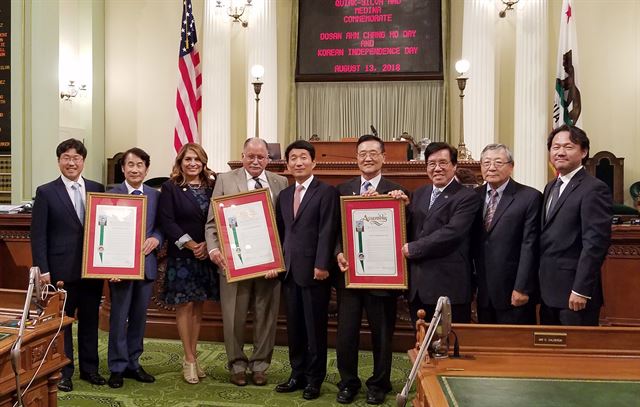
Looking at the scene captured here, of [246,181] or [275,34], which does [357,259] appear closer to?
[246,181]

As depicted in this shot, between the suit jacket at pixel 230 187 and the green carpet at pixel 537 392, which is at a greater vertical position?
the suit jacket at pixel 230 187

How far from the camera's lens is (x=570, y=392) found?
6.72 feet

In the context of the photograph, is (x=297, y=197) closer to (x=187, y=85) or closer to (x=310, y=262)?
(x=310, y=262)

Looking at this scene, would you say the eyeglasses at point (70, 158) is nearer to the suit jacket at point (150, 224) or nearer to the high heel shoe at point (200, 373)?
the suit jacket at point (150, 224)

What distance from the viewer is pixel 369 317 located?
3613 millimetres

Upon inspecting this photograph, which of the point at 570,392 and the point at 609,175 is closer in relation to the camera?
the point at 570,392

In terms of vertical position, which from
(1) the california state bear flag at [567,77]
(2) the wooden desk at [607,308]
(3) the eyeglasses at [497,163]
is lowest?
(2) the wooden desk at [607,308]

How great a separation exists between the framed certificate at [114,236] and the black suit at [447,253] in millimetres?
1789

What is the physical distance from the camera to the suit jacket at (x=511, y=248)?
312cm

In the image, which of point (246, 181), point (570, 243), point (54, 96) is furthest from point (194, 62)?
point (570, 243)

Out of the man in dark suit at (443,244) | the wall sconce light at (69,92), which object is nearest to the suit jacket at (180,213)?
the man in dark suit at (443,244)

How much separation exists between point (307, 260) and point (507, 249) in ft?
3.96

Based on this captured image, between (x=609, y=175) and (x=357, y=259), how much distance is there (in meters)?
7.10

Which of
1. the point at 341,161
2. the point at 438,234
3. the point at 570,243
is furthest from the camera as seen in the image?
the point at 341,161
